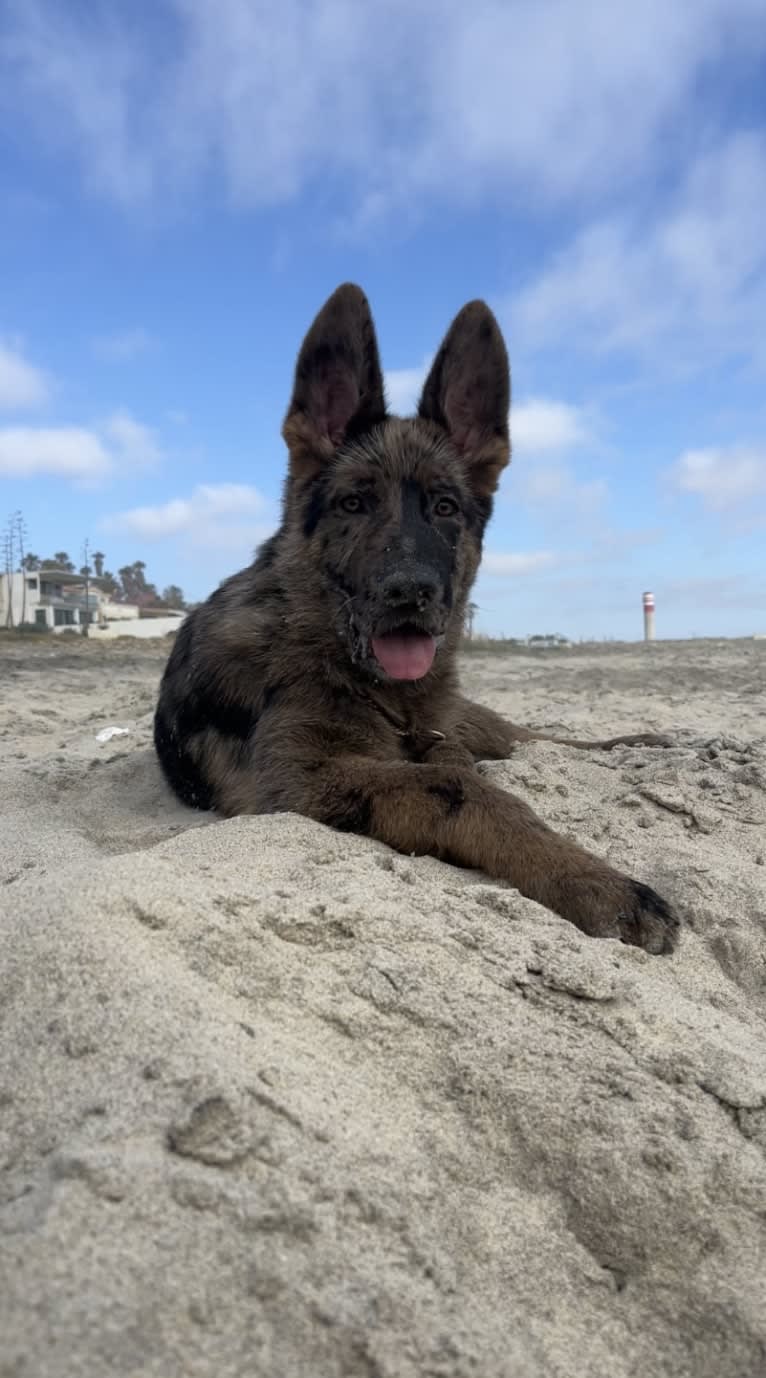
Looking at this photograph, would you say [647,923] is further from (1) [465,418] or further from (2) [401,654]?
(1) [465,418]

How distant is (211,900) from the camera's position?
2.24 meters

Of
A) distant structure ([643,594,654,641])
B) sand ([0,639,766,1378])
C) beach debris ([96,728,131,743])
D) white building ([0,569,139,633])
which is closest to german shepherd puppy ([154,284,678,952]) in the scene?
sand ([0,639,766,1378])

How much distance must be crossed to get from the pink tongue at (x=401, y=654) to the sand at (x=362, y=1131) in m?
1.28

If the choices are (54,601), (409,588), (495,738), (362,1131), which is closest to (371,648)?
(409,588)

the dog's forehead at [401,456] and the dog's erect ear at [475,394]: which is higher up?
the dog's erect ear at [475,394]

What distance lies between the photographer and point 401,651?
4.07 m

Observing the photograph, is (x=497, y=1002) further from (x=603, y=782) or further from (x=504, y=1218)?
(x=603, y=782)

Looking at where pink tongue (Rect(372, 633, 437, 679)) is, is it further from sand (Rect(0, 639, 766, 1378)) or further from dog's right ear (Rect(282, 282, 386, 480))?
sand (Rect(0, 639, 766, 1378))

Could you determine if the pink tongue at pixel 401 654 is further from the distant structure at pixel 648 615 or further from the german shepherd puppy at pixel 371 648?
the distant structure at pixel 648 615

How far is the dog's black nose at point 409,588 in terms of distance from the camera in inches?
149

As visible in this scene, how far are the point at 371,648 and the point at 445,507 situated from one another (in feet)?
3.02

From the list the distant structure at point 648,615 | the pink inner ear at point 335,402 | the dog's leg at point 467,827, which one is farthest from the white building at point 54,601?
the dog's leg at point 467,827

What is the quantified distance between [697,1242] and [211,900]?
123 cm

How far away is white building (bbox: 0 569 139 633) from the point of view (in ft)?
192
